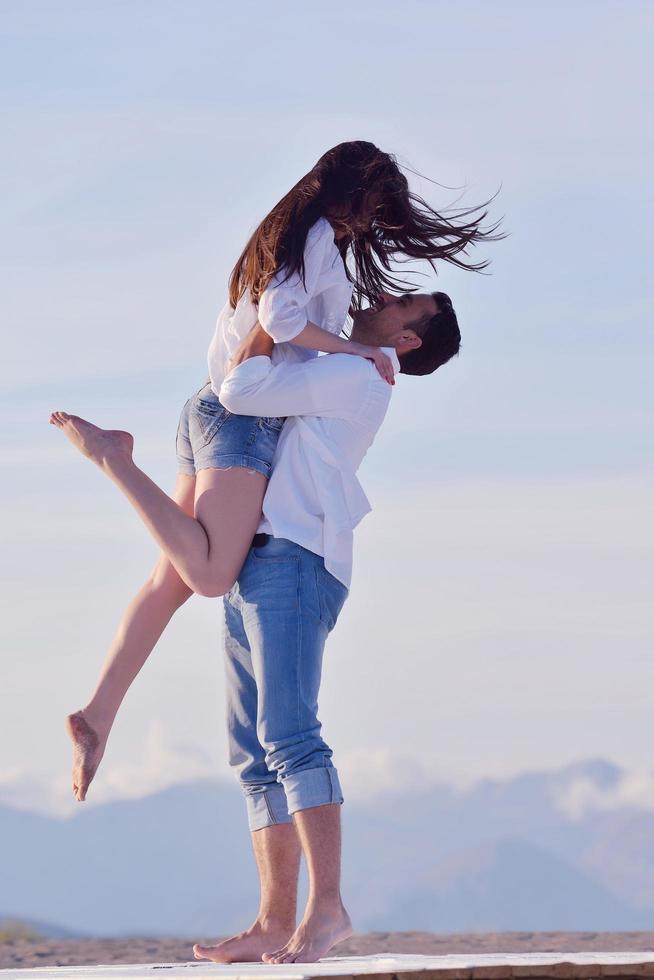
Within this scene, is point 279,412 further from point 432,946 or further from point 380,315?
point 432,946

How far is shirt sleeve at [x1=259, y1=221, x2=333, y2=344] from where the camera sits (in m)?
4.80

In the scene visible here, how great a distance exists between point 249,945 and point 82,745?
98 centimetres

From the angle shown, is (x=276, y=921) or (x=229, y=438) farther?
(x=276, y=921)

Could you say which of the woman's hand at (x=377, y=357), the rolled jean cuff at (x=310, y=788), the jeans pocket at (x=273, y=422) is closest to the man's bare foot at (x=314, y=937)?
the rolled jean cuff at (x=310, y=788)

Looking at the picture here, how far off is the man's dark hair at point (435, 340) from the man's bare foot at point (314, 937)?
2.13 meters

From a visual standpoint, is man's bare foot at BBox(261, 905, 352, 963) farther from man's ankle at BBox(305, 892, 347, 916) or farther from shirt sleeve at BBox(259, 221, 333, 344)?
shirt sleeve at BBox(259, 221, 333, 344)

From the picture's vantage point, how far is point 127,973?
464 centimetres

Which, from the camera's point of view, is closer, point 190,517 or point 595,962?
point 595,962

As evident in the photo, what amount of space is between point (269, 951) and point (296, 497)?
5.64ft

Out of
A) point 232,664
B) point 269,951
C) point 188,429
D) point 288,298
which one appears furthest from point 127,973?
point 288,298

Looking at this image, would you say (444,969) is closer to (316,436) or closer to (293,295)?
(316,436)

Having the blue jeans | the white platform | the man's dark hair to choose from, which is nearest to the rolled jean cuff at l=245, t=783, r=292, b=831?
the blue jeans

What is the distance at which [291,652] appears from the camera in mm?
4785

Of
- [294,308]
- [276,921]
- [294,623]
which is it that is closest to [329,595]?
[294,623]
